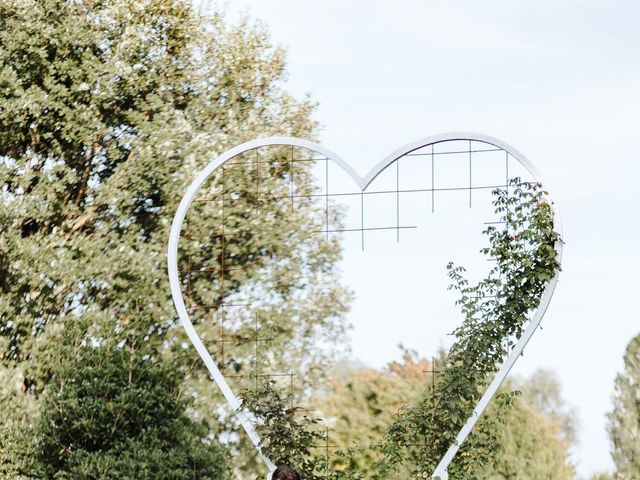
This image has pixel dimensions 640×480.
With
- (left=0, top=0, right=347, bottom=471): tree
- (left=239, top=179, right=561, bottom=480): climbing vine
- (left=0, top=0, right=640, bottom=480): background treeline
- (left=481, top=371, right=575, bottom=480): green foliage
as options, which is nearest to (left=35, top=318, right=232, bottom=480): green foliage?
(left=0, top=0, right=640, bottom=480): background treeline

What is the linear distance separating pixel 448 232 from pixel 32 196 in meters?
3.47

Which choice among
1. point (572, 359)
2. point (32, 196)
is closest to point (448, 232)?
point (572, 359)

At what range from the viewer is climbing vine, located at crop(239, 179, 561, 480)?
587 cm

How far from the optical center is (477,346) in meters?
6.00

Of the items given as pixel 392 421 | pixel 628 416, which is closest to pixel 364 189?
pixel 392 421

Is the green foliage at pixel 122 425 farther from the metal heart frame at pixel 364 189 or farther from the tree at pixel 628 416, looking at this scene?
the tree at pixel 628 416

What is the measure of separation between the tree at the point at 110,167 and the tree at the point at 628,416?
239cm

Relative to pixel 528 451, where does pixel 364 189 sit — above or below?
above

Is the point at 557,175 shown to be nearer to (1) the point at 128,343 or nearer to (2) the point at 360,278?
(2) the point at 360,278

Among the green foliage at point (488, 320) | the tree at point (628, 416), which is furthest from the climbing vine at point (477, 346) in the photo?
the tree at point (628, 416)

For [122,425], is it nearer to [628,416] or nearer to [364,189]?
[364,189]

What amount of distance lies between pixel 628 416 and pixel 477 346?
7.50 ft

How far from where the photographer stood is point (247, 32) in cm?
890

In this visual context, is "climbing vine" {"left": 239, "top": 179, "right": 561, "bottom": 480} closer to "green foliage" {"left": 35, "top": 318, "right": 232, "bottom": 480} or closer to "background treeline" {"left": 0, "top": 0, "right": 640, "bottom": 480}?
"green foliage" {"left": 35, "top": 318, "right": 232, "bottom": 480}
